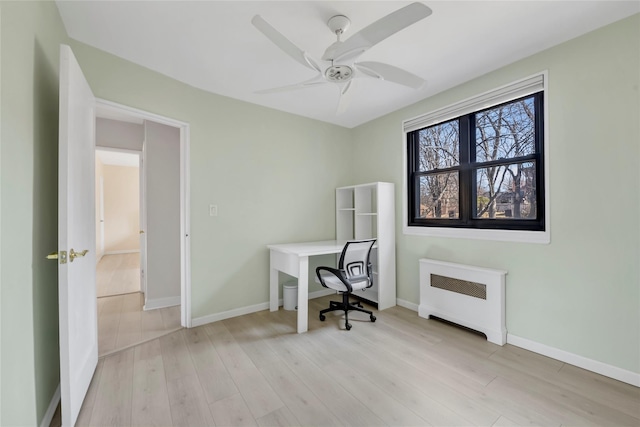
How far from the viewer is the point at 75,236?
1.47 metres

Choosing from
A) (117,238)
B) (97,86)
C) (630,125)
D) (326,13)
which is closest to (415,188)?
(630,125)

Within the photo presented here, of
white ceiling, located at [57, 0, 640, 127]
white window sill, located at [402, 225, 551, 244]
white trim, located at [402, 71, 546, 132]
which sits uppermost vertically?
white ceiling, located at [57, 0, 640, 127]

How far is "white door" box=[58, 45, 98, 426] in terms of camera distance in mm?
1316

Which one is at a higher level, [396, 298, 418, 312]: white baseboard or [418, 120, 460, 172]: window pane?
[418, 120, 460, 172]: window pane

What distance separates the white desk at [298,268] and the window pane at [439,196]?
3.80 ft

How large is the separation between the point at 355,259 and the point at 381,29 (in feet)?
6.40

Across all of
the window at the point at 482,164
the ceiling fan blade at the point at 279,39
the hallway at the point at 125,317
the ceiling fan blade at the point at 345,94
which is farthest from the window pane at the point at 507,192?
the hallway at the point at 125,317

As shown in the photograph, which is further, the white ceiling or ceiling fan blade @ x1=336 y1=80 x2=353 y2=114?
ceiling fan blade @ x1=336 y1=80 x2=353 y2=114

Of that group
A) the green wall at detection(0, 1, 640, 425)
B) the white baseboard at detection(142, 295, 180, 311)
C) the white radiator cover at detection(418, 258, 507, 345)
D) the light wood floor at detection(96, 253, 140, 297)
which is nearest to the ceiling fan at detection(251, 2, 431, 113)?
the green wall at detection(0, 1, 640, 425)

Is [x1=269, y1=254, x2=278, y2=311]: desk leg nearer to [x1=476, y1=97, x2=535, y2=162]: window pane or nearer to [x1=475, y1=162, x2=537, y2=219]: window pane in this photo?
[x1=475, y1=162, x2=537, y2=219]: window pane

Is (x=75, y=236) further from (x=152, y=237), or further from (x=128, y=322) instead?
(x=152, y=237)

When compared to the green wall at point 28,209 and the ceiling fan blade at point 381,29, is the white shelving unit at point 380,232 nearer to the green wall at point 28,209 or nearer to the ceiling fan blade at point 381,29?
the ceiling fan blade at point 381,29

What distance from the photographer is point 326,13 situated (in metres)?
1.67

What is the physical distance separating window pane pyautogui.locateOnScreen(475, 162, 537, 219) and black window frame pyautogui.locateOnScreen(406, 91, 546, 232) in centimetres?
4
